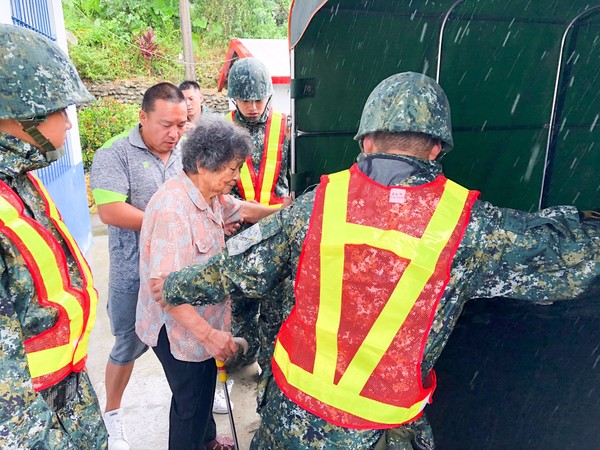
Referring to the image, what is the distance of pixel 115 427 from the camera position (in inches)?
111

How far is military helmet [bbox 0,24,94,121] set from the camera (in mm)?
1323

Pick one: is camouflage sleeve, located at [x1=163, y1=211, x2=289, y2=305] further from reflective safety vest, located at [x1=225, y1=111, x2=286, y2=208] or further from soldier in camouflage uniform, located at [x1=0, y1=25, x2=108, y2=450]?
reflective safety vest, located at [x1=225, y1=111, x2=286, y2=208]

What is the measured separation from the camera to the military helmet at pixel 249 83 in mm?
3373

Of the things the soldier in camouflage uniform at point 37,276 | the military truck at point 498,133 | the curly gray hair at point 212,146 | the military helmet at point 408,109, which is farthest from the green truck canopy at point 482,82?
the soldier in camouflage uniform at point 37,276

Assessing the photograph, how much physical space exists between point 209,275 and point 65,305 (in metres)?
0.45

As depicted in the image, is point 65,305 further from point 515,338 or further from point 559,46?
point 559,46

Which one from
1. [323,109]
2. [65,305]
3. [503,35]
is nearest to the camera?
[65,305]

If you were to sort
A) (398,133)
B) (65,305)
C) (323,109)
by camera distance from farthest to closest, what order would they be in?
1. (323,109)
2. (398,133)
3. (65,305)

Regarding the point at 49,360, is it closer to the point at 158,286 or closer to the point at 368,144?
the point at 158,286

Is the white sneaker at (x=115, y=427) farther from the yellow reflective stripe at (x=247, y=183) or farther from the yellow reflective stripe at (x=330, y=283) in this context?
the yellow reflective stripe at (x=330, y=283)

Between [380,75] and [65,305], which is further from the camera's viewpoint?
[380,75]

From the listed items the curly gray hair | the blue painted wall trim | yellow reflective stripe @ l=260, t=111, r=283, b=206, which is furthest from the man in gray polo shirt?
the blue painted wall trim

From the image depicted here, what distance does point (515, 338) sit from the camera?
340 centimetres

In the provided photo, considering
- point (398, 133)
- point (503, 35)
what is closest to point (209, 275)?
point (398, 133)
